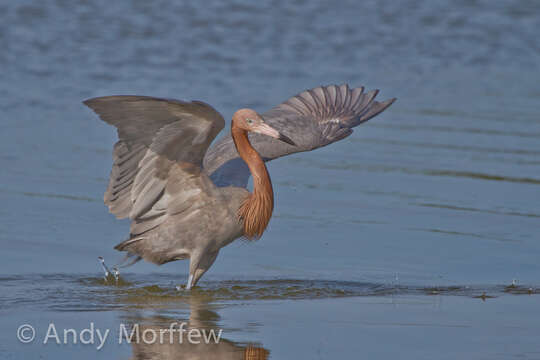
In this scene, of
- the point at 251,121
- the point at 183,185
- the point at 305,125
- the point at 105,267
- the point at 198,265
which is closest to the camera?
the point at 251,121

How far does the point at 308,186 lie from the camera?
1056 centimetres

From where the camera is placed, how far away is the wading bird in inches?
283

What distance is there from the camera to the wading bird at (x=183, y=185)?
7.19 m

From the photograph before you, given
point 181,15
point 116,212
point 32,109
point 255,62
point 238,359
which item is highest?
point 181,15

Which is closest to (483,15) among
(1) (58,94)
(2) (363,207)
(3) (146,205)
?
(1) (58,94)

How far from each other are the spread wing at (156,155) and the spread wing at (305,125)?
2.19ft

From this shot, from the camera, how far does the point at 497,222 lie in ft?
31.1

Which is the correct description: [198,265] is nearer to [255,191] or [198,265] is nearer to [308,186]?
[255,191]

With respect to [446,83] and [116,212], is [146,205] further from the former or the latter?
[446,83]

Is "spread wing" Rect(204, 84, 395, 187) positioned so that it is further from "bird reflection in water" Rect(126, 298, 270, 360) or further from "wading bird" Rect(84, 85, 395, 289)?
"bird reflection in water" Rect(126, 298, 270, 360)

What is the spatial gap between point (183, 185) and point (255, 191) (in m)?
0.55

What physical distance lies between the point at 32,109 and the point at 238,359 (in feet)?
25.2

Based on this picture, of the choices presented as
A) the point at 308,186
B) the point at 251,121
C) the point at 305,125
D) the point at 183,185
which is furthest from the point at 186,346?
the point at 308,186

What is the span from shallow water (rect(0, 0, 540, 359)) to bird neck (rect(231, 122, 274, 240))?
0.48 meters
